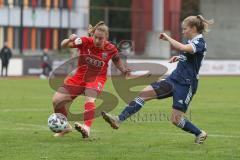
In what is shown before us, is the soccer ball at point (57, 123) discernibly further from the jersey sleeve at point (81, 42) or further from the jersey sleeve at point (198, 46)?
the jersey sleeve at point (198, 46)

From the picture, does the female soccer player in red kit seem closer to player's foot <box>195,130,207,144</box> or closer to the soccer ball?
the soccer ball

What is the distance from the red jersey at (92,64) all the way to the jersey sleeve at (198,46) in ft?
6.15

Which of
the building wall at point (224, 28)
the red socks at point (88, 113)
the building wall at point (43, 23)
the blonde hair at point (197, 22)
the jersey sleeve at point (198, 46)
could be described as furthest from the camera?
the building wall at point (224, 28)

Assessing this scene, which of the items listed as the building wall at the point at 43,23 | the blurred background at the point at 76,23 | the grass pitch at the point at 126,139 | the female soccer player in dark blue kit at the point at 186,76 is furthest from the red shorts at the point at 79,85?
the building wall at the point at 43,23

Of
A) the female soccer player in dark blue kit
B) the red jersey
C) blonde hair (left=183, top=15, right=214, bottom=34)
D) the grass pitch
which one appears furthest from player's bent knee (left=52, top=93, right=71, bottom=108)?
blonde hair (left=183, top=15, right=214, bottom=34)

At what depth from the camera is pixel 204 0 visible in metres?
71.4

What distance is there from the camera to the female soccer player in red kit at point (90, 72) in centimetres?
1222

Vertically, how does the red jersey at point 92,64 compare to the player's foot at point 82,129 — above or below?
above

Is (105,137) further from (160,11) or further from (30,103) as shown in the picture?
(160,11)

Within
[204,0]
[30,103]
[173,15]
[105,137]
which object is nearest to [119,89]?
[30,103]

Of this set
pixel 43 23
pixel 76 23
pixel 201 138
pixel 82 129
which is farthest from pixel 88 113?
pixel 43 23

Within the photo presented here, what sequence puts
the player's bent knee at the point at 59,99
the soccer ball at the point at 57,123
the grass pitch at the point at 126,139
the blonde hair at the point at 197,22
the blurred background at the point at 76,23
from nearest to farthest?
the grass pitch at the point at 126,139 → the blonde hair at the point at 197,22 → the soccer ball at the point at 57,123 → the player's bent knee at the point at 59,99 → the blurred background at the point at 76,23

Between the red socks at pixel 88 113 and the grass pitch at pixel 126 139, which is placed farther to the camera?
the red socks at pixel 88 113

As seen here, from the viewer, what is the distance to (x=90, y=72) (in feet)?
41.0
